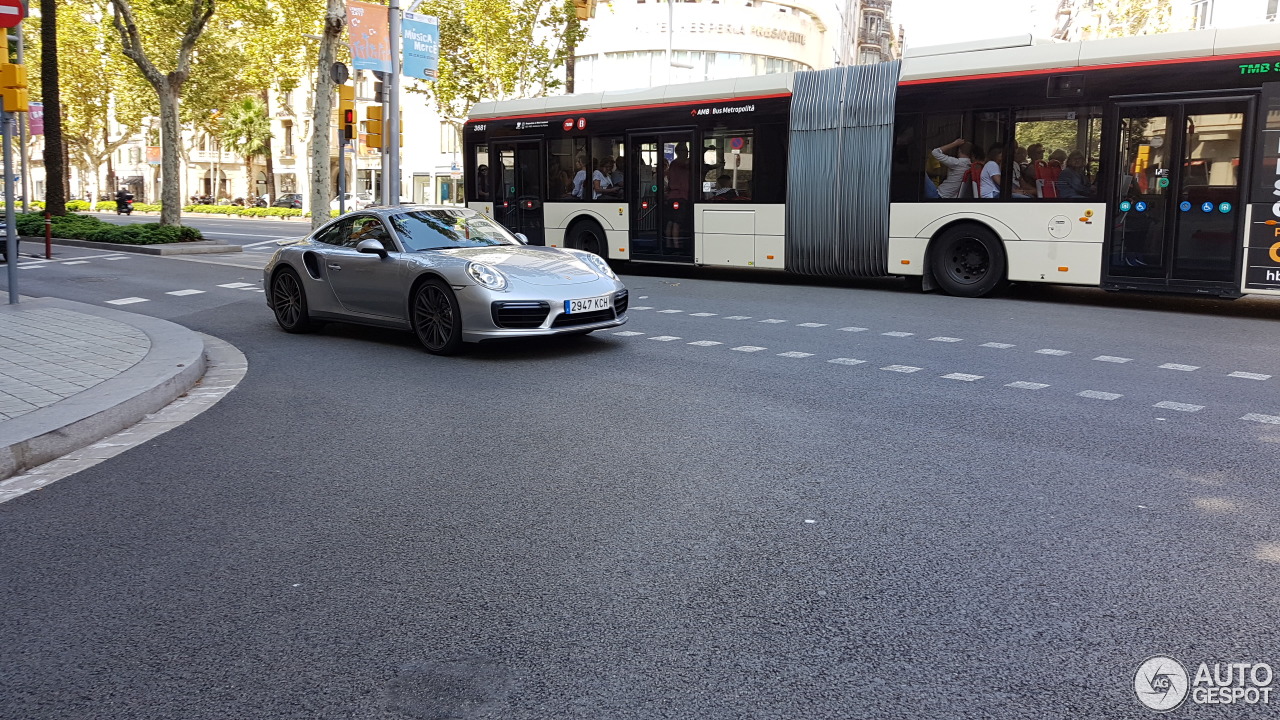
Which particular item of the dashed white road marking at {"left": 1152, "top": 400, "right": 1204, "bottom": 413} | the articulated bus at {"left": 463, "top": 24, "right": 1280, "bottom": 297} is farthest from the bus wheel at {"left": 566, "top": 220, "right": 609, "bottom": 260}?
the dashed white road marking at {"left": 1152, "top": 400, "right": 1204, "bottom": 413}

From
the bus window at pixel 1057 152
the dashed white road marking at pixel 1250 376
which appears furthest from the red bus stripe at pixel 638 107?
the dashed white road marking at pixel 1250 376

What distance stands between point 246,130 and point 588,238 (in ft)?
205

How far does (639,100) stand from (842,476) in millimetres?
13959

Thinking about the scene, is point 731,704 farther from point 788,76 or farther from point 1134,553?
point 788,76

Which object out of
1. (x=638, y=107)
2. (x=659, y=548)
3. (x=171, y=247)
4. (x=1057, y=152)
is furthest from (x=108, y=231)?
(x=659, y=548)

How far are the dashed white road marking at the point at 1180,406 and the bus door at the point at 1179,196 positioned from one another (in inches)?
243

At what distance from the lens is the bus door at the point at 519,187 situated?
19.7 metres

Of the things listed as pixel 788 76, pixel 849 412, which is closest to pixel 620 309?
pixel 849 412

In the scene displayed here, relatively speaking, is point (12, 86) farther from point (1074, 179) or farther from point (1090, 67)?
point (1090, 67)

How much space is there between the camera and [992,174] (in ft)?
46.5

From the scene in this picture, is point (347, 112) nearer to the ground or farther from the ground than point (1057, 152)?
farther from the ground

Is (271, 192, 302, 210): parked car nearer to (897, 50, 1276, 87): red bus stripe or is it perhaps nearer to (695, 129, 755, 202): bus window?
(695, 129, 755, 202): bus window

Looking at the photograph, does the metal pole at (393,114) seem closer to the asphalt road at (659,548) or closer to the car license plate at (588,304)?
the car license plate at (588,304)

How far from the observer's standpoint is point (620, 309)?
977 centimetres
